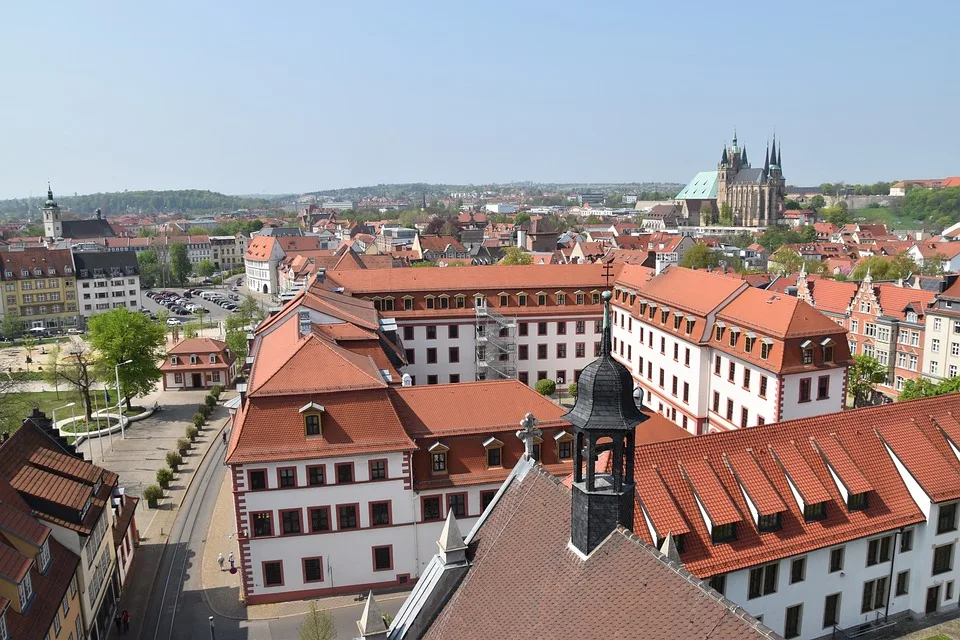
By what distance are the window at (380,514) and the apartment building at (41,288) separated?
330 ft

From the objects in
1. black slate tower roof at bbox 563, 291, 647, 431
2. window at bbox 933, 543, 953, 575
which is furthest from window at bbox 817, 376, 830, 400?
black slate tower roof at bbox 563, 291, 647, 431

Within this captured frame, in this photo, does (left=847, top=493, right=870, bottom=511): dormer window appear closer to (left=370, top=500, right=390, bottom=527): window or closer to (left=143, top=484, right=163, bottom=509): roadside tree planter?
(left=370, top=500, right=390, bottom=527): window

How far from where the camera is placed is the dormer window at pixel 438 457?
34281 millimetres

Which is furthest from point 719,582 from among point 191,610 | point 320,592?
point 191,610

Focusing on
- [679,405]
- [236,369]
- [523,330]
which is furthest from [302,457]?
[236,369]

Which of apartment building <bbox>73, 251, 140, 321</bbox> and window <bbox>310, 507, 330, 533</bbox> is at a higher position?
apartment building <bbox>73, 251, 140, 321</bbox>

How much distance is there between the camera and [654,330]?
60.2 metres

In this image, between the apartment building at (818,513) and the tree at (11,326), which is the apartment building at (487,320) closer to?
the apartment building at (818,513)

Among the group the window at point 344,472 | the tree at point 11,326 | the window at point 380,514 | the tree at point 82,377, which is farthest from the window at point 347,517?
A: the tree at point 11,326

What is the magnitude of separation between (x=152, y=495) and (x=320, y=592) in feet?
54.4

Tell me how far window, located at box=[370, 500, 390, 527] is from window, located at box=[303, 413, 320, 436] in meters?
4.51

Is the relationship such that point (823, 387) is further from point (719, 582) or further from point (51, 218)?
point (51, 218)

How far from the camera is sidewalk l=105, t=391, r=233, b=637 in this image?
35.8 meters

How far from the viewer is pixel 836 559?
91.0 feet
